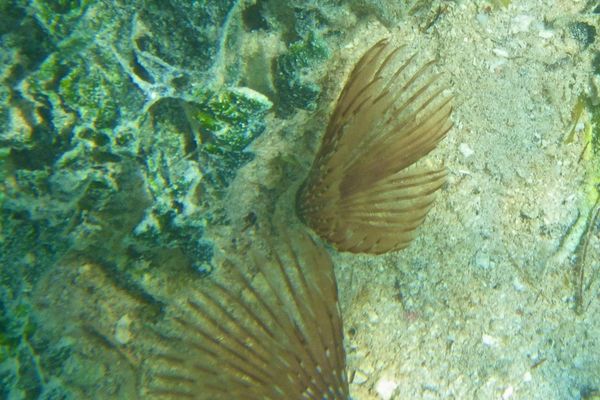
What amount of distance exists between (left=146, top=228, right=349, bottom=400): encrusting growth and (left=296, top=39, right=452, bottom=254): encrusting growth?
203 millimetres

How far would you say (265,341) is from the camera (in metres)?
2.04

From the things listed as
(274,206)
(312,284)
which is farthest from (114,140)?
(312,284)

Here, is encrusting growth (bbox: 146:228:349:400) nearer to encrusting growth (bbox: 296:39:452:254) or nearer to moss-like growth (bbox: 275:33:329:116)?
encrusting growth (bbox: 296:39:452:254)

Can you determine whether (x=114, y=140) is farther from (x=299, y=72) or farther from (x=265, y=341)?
(x=265, y=341)

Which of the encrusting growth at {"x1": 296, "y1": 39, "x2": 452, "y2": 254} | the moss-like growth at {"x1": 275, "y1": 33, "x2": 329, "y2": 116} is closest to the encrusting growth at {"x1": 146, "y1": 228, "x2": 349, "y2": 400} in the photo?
the encrusting growth at {"x1": 296, "y1": 39, "x2": 452, "y2": 254}

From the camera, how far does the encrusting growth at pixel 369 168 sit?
214 centimetres

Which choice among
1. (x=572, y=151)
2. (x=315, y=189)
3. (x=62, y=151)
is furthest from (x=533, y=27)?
(x=62, y=151)

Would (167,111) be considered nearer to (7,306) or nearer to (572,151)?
(7,306)

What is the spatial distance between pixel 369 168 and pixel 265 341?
0.91m

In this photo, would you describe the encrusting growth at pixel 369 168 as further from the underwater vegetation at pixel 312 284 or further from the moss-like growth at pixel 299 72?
the moss-like growth at pixel 299 72

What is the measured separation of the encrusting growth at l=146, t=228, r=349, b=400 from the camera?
202cm

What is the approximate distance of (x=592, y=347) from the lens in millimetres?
2615

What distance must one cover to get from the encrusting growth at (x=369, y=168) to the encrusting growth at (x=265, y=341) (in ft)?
0.67

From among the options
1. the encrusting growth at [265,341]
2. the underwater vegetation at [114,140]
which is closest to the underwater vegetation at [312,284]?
the encrusting growth at [265,341]
